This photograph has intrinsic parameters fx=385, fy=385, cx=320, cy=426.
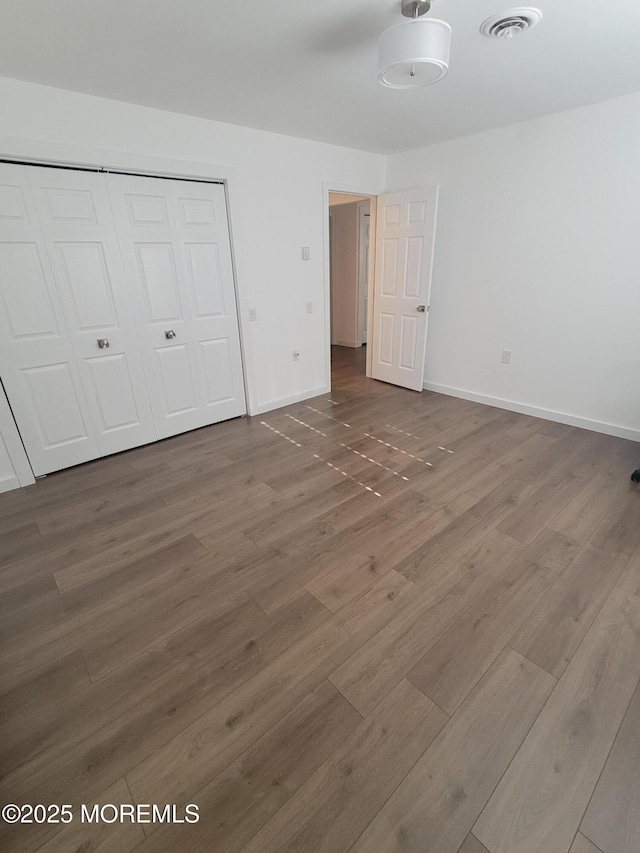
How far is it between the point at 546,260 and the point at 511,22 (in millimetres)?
1995

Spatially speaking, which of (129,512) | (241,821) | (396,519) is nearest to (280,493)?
(396,519)

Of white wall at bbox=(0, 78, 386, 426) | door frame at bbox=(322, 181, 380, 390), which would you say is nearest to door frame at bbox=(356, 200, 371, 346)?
door frame at bbox=(322, 181, 380, 390)

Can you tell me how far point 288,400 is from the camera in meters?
4.26

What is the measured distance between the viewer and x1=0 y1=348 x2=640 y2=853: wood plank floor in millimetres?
1102

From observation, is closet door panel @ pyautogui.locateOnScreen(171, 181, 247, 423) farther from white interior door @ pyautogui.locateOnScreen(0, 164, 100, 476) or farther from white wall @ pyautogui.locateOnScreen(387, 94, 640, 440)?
white wall @ pyautogui.locateOnScreen(387, 94, 640, 440)

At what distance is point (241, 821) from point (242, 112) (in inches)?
155

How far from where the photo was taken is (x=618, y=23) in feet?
6.09

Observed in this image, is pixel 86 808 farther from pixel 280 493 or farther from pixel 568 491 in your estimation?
pixel 568 491

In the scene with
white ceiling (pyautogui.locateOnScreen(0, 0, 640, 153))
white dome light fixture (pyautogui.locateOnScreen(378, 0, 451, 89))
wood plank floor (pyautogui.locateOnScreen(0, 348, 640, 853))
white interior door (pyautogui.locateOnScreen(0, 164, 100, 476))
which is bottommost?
wood plank floor (pyautogui.locateOnScreen(0, 348, 640, 853))

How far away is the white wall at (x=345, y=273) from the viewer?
636 centimetres

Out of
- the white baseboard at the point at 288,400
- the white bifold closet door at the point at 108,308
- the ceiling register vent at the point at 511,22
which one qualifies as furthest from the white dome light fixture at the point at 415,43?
the white baseboard at the point at 288,400

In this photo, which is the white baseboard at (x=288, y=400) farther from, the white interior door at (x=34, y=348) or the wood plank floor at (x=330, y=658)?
the white interior door at (x=34, y=348)

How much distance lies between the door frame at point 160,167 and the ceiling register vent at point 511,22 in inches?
81.7

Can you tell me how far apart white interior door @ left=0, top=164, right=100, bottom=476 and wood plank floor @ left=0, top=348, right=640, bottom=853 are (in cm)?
30
